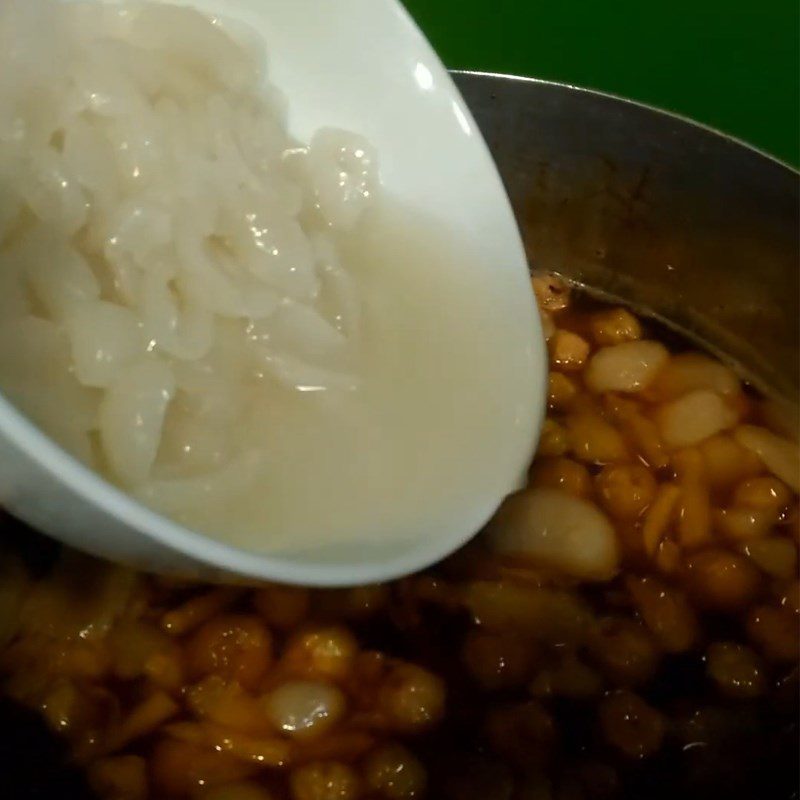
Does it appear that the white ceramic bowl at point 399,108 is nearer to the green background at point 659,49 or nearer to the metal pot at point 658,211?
the metal pot at point 658,211

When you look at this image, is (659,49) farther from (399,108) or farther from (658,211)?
(399,108)

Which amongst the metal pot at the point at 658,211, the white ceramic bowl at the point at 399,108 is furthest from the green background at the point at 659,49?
the white ceramic bowl at the point at 399,108

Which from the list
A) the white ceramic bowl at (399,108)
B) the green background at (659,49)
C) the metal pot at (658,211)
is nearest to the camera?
the white ceramic bowl at (399,108)

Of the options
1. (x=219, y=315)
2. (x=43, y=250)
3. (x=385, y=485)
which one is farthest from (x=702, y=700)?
(x=43, y=250)

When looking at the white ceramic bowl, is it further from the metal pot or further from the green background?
the green background

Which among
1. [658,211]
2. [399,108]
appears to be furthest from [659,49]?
[399,108]

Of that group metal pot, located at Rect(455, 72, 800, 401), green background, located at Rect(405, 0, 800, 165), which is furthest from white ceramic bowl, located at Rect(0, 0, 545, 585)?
green background, located at Rect(405, 0, 800, 165)
